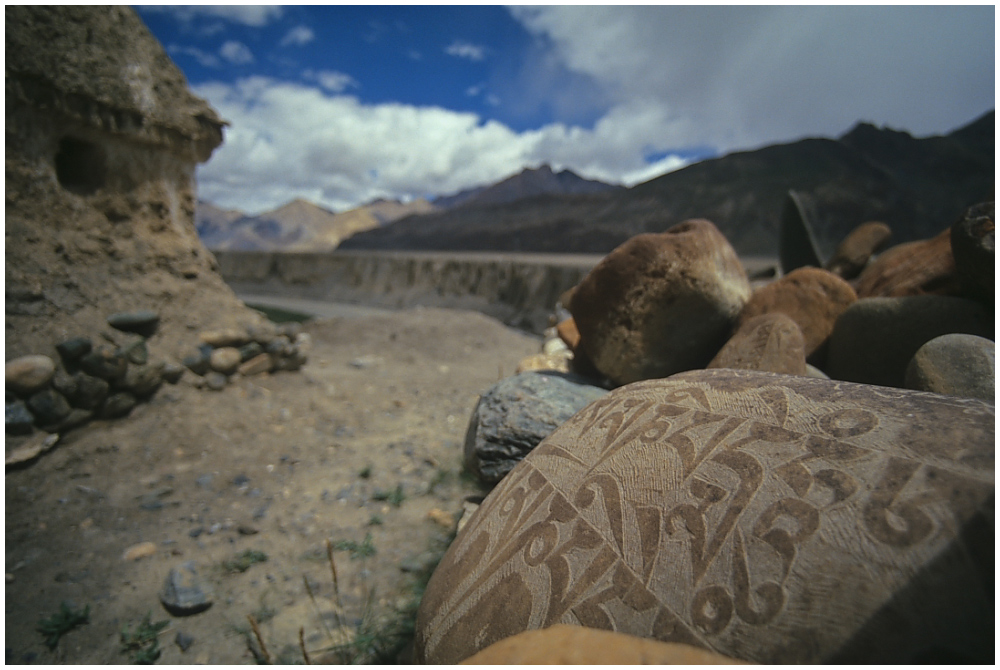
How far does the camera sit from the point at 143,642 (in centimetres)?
188

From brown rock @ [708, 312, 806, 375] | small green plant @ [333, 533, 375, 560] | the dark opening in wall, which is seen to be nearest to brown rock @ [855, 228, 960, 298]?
brown rock @ [708, 312, 806, 375]

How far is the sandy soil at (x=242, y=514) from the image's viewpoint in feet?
6.46

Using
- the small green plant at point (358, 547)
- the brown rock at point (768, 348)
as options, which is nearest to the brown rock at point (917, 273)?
the brown rock at point (768, 348)

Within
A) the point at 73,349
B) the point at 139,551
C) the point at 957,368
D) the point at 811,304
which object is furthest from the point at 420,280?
the point at 957,368

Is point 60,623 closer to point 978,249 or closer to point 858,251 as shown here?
point 978,249

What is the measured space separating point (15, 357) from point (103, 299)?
3.03 feet

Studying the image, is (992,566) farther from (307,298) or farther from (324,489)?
(307,298)

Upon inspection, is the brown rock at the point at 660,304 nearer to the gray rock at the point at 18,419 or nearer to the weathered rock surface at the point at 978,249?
the weathered rock surface at the point at 978,249

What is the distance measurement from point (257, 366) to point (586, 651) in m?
4.51

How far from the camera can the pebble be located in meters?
2.38

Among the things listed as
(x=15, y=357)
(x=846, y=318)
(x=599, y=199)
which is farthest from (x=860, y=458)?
(x=599, y=199)

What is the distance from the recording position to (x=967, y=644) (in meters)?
0.67

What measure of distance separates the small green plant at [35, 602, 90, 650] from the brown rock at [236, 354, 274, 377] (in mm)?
2686

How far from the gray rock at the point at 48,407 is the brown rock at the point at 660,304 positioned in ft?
11.0
